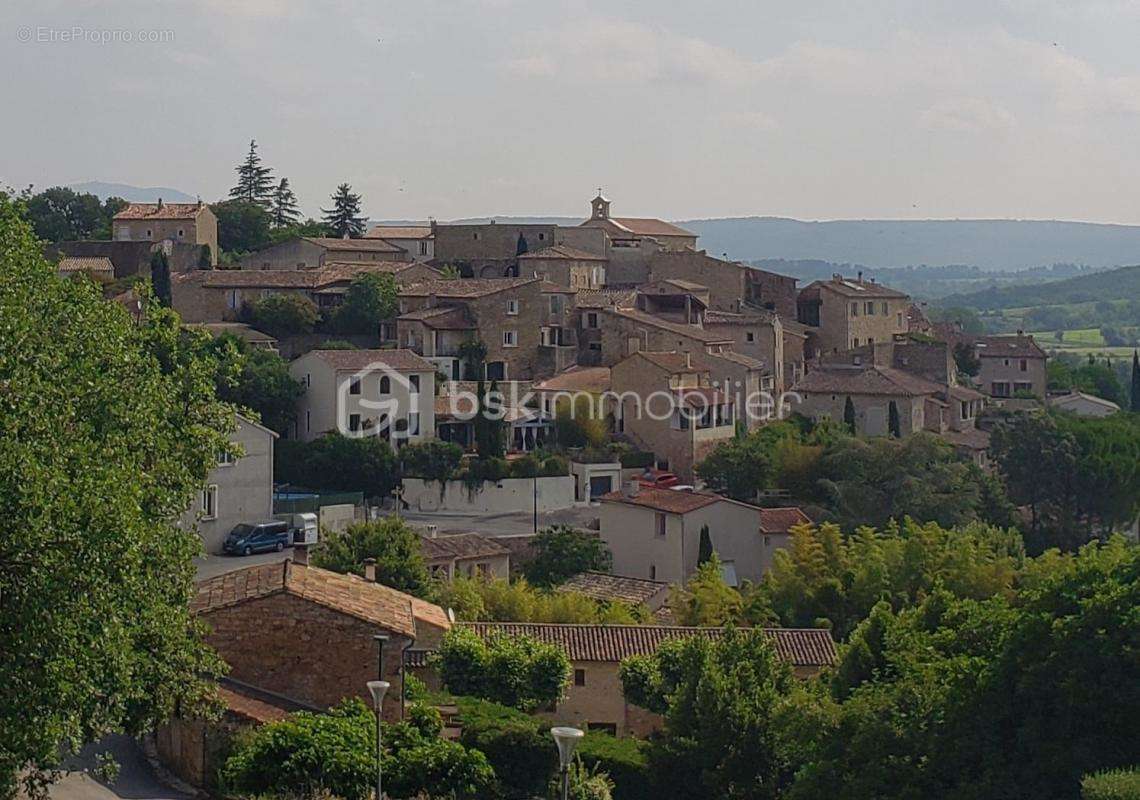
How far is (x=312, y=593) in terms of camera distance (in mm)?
21875

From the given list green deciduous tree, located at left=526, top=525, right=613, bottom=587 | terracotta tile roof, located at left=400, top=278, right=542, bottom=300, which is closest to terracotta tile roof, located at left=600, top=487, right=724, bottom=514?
green deciduous tree, located at left=526, top=525, right=613, bottom=587

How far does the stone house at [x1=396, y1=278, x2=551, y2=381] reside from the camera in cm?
5806

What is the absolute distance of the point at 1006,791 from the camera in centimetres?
1833

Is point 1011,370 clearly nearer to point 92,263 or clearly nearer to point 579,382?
point 579,382

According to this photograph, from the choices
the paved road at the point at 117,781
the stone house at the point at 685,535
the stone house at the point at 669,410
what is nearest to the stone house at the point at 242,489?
the stone house at the point at 685,535

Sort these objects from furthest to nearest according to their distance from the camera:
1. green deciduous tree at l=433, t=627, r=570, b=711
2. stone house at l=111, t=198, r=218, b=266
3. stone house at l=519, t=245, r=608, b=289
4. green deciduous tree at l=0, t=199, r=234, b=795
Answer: stone house at l=111, t=198, r=218, b=266, stone house at l=519, t=245, r=608, b=289, green deciduous tree at l=433, t=627, r=570, b=711, green deciduous tree at l=0, t=199, r=234, b=795

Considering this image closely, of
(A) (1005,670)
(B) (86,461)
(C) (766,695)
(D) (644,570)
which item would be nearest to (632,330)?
(D) (644,570)

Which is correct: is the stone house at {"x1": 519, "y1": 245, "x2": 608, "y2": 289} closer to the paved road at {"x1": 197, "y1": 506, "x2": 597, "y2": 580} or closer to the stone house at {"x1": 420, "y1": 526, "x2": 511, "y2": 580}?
the paved road at {"x1": 197, "y1": 506, "x2": 597, "y2": 580}

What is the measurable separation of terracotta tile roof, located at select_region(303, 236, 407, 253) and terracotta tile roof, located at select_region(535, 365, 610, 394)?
15.5 meters

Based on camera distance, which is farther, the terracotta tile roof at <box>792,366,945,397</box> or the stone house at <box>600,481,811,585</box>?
the terracotta tile roof at <box>792,366,945,397</box>

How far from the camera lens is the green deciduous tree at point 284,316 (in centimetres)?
5903

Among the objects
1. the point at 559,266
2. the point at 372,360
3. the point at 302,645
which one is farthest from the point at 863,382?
the point at 302,645

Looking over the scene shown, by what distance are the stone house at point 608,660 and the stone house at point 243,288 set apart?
33.9 m

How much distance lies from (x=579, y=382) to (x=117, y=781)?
37.5 meters
